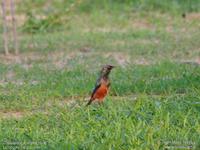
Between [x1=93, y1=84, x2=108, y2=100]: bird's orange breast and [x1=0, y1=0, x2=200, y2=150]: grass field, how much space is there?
11 cm

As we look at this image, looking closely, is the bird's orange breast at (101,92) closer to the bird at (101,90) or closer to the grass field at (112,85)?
the bird at (101,90)

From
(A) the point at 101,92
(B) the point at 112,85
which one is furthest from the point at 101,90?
(B) the point at 112,85

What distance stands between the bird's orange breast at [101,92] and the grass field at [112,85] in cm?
11

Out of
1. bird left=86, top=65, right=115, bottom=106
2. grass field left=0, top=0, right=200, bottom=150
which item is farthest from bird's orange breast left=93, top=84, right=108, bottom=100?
grass field left=0, top=0, right=200, bottom=150

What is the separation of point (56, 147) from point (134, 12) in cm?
953

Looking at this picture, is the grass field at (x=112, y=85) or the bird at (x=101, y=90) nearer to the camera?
the grass field at (x=112, y=85)

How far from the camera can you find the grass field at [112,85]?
6.58 meters

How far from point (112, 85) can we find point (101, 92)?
134 cm

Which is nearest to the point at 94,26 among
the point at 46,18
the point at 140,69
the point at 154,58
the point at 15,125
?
the point at 46,18

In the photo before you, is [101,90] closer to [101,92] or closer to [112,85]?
[101,92]

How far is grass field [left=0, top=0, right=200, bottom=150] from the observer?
6582 millimetres

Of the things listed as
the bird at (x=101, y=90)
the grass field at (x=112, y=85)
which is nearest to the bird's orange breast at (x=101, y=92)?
the bird at (x=101, y=90)

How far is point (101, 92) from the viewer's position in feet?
25.0

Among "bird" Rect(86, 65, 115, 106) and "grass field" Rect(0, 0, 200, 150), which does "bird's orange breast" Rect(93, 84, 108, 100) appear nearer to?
"bird" Rect(86, 65, 115, 106)
